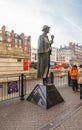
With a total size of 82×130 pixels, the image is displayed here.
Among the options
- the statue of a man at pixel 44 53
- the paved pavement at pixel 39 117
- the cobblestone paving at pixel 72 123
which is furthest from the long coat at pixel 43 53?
the cobblestone paving at pixel 72 123

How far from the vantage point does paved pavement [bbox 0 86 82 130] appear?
13.0 feet

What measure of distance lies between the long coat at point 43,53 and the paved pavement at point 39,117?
5.22ft

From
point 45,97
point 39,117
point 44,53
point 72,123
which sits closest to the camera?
point 72,123

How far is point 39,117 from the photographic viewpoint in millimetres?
4656

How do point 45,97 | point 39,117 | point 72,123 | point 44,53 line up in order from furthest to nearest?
1. point 44,53
2. point 45,97
3. point 39,117
4. point 72,123

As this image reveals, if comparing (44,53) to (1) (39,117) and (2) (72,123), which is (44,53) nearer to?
(1) (39,117)

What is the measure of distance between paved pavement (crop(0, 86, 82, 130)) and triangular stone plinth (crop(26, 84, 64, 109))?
194mm

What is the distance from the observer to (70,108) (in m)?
5.65

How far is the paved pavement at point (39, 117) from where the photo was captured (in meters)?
3.96

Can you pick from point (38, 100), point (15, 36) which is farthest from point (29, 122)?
point (15, 36)

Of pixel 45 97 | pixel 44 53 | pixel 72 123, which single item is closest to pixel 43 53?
pixel 44 53

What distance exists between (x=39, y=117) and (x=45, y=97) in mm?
1194

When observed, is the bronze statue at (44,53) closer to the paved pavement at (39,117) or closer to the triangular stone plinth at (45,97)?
the triangular stone plinth at (45,97)

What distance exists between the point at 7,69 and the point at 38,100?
8138mm
